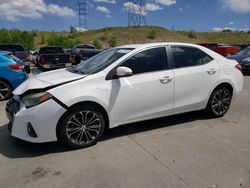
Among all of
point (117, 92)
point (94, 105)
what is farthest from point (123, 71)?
point (94, 105)

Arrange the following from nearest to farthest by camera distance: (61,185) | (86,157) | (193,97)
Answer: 1. (61,185)
2. (86,157)
3. (193,97)

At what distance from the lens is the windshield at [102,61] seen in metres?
4.53

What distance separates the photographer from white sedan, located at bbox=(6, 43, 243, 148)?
3934 mm

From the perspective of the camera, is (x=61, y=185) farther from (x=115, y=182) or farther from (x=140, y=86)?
(x=140, y=86)

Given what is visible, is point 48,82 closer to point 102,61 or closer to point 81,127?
point 81,127

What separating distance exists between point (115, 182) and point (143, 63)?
2.24 metres

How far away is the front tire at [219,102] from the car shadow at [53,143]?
0.87 feet

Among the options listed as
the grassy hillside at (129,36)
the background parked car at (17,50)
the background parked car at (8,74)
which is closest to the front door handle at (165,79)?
the background parked car at (8,74)

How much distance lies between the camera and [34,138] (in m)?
A: 3.92

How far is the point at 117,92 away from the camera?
430 cm

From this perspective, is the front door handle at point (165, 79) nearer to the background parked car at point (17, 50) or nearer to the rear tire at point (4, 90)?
the rear tire at point (4, 90)

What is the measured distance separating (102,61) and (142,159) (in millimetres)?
1968

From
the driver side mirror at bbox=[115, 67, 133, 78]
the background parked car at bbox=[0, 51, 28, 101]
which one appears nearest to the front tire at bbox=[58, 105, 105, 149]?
the driver side mirror at bbox=[115, 67, 133, 78]

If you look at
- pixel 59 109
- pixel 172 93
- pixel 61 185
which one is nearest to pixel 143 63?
pixel 172 93
